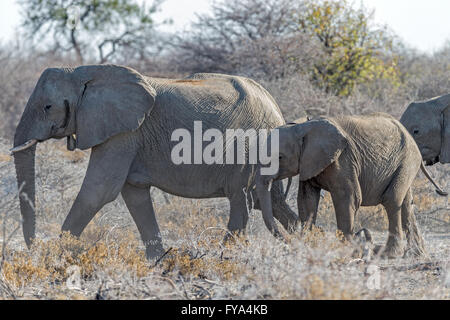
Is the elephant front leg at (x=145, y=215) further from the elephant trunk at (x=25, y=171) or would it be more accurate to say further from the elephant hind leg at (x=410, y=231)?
the elephant hind leg at (x=410, y=231)

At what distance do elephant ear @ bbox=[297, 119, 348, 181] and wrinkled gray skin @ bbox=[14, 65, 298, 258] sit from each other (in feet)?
2.23

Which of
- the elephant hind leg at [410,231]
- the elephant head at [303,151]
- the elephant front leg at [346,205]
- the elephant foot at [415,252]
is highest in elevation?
the elephant head at [303,151]

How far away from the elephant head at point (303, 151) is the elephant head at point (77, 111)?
1.29m

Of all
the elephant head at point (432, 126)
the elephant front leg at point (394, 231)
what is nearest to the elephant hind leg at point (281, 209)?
the elephant front leg at point (394, 231)

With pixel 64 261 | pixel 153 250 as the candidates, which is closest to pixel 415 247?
pixel 153 250

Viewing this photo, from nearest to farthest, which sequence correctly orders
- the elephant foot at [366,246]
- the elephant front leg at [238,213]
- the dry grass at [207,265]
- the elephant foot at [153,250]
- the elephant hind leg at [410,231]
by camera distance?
the dry grass at [207,265]
the elephant foot at [366,246]
the elephant front leg at [238,213]
the elephant foot at [153,250]
the elephant hind leg at [410,231]

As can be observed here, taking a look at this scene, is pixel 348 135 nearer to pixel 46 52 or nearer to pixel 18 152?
pixel 18 152

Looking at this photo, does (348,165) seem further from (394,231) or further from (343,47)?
(343,47)

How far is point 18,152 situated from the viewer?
7.46 meters

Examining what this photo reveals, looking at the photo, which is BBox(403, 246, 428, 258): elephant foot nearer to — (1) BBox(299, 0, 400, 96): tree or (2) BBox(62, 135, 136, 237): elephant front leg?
(2) BBox(62, 135, 136, 237): elephant front leg

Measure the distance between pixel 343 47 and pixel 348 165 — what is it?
29.7 ft

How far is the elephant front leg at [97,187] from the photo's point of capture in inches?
288

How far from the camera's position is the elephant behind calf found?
22.9ft

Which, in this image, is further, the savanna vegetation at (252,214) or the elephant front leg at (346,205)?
the elephant front leg at (346,205)
